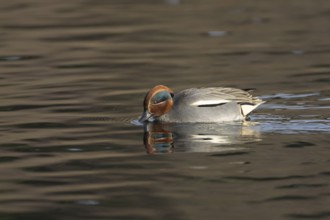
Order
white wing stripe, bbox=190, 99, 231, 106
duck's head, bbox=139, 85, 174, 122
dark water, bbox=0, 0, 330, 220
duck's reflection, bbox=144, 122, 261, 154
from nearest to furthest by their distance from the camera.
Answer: dark water, bbox=0, 0, 330, 220, duck's reflection, bbox=144, 122, 261, 154, white wing stripe, bbox=190, 99, 231, 106, duck's head, bbox=139, 85, 174, 122

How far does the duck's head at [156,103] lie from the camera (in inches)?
485

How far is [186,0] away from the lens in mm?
24266

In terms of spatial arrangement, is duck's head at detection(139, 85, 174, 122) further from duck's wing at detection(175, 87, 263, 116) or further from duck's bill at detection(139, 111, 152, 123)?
duck's wing at detection(175, 87, 263, 116)

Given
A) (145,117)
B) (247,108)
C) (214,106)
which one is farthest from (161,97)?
(247,108)

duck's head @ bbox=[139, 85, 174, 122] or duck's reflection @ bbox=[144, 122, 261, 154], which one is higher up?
duck's head @ bbox=[139, 85, 174, 122]

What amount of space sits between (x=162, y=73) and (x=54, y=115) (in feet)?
11.2

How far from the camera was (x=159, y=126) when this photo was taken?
12.2 meters

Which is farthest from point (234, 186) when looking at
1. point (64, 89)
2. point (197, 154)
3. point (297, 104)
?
point (64, 89)

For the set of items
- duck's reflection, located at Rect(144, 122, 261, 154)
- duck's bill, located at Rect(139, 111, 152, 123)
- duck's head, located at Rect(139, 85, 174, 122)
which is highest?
duck's head, located at Rect(139, 85, 174, 122)

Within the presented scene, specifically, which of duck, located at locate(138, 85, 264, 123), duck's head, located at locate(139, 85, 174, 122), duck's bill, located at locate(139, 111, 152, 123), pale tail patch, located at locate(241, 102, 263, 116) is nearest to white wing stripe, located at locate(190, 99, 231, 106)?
duck, located at locate(138, 85, 264, 123)

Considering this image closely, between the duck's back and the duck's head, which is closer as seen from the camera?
the duck's back

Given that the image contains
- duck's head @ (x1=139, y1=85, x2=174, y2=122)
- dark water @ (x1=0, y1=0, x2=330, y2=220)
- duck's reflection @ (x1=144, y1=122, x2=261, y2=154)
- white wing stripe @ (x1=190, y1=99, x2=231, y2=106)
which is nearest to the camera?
dark water @ (x1=0, y1=0, x2=330, y2=220)

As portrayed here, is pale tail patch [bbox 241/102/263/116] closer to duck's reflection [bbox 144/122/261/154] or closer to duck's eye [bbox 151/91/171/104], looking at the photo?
duck's reflection [bbox 144/122/261/154]

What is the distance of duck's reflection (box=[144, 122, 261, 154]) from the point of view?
10688mm
